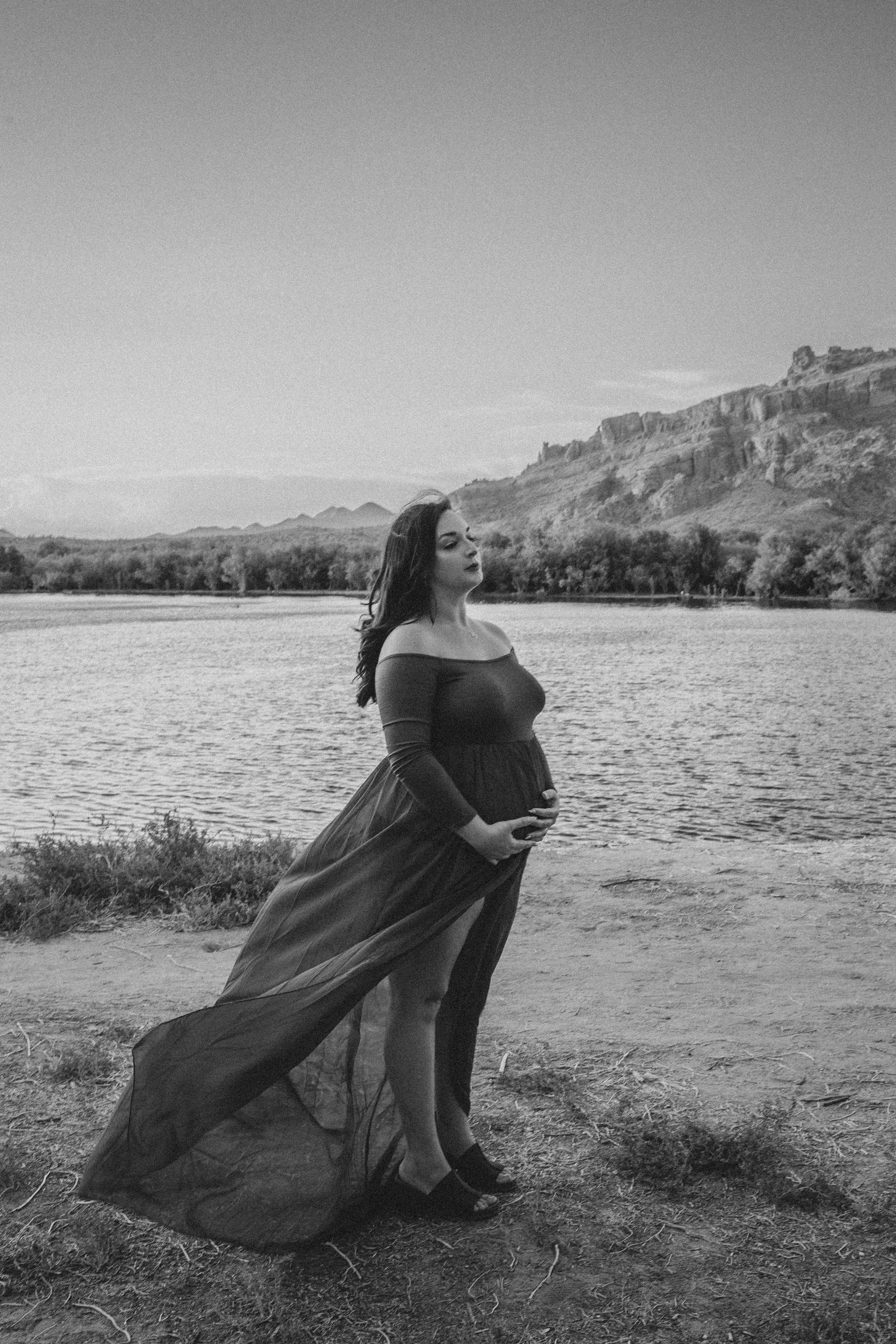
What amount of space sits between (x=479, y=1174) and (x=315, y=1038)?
892mm

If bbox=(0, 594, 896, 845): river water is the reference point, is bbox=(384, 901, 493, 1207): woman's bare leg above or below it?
above

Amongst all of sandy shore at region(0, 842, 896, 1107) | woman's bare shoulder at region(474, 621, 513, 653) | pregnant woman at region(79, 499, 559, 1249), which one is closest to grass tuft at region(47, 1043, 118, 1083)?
sandy shore at region(0, 842, 896, 1107)

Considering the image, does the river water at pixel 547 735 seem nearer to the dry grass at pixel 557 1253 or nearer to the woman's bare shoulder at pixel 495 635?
the dry grass at pixel 557 1253

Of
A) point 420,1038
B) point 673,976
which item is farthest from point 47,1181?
point 673,976

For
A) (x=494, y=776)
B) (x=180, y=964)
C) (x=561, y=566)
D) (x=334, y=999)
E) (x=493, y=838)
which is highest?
(x=561, y=566)

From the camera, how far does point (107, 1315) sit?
2.83m

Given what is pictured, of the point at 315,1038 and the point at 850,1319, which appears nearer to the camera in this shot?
the point at 850,1319

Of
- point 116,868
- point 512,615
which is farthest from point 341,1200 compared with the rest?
point 512,615

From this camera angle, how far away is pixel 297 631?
62062 millimetres

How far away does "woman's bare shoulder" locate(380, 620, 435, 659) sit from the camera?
123 inches

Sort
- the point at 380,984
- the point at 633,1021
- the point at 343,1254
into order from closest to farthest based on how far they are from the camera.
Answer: the point at 343,1254 < the point at 380,984 < the point at 633,1021

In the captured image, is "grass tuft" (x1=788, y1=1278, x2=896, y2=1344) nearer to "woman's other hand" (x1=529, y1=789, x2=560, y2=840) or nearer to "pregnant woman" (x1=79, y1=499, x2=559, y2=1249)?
"pregnant woman" (x1=79, y1=499, x2=559, y2=1249)

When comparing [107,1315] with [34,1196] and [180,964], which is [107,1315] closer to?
[34,1196]

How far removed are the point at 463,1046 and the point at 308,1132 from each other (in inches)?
23.9
